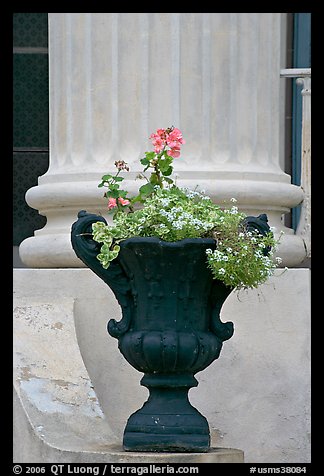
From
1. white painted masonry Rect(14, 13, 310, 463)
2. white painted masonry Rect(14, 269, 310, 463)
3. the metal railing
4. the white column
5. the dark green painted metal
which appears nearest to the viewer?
white painted masonry Rect(14, 269, 310, 463)

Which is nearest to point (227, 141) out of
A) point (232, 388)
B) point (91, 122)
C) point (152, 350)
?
point (91, 122)

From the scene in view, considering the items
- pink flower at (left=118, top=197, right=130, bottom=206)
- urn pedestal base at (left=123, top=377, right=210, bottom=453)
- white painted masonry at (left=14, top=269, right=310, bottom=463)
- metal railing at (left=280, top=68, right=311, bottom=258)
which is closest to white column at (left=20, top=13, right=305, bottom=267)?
metal railing at (left=280, top=68, right=311, bottom=258)

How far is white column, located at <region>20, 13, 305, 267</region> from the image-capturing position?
7.78 m

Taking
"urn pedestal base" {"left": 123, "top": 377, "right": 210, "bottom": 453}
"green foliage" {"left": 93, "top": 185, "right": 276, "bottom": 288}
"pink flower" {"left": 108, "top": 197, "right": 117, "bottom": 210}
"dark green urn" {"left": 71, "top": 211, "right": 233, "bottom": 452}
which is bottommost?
"urn pedestal base" {"left": 123, "top": 377, "right": 210, "bottom": 453}

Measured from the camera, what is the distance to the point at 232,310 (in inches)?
298

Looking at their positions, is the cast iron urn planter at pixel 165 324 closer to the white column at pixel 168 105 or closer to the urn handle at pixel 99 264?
the urn handle at pixel 99 264

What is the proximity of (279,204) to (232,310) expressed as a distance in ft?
2.44

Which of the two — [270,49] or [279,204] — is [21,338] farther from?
[270,49]

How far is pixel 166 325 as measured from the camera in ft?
20.7

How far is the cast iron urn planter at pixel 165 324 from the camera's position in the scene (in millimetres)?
6254

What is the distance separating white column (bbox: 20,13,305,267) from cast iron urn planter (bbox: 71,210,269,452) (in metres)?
1.34

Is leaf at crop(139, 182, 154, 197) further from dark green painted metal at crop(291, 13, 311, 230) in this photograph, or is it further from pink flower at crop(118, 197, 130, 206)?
dark green painted metal at crop(291, 13, 311, 230)

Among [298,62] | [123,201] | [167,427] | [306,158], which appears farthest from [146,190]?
[298,62]

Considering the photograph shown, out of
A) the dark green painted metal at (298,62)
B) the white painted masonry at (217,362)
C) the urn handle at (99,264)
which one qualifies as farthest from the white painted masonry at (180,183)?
the dark green painted metal at (298,62)
